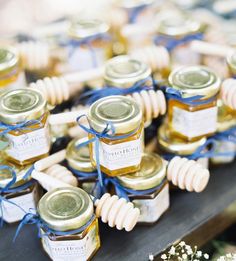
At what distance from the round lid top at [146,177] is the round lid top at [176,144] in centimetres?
6

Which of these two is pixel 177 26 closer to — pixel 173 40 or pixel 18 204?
pixel 173 40

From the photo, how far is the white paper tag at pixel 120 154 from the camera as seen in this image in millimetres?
825

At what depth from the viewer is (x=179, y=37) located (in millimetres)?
1112

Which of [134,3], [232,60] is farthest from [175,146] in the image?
[134,3]

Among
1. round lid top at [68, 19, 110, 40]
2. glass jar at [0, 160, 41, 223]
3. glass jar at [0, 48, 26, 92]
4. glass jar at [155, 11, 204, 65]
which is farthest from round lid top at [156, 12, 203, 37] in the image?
glass jar at [0, 160, 41, 223]

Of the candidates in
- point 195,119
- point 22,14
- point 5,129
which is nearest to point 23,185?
point 5,129

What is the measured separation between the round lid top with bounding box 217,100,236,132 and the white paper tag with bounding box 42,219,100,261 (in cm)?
36

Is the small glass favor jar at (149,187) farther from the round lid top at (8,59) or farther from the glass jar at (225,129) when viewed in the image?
the round lid top at (8,59)

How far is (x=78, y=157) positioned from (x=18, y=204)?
0.14 metres

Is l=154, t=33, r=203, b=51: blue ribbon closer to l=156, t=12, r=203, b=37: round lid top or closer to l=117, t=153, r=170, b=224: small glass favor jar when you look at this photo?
l=156, t=12, r=203, b=37: round lid top

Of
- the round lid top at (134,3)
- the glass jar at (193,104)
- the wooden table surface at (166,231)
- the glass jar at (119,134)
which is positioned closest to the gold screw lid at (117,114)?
the glass jar at (119,134)

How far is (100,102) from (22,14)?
0.82m

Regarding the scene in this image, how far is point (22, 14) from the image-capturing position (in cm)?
157

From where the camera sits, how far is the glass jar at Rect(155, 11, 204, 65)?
1.11 metres
